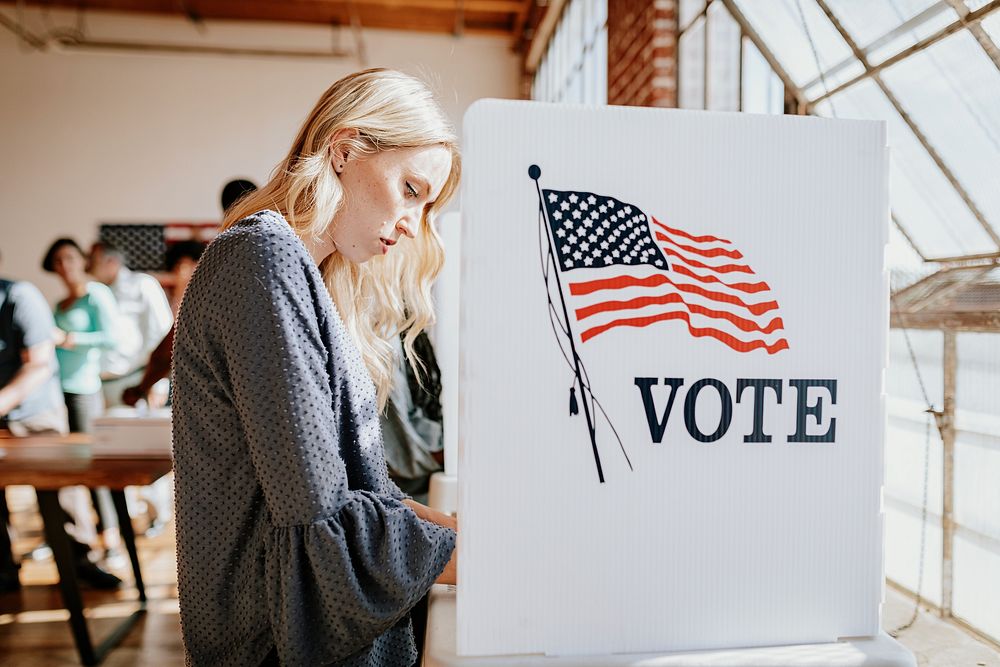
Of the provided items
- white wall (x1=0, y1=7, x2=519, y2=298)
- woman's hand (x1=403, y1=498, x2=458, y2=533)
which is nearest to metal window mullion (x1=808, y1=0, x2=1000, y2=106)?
woman's hand (x1=403, y1=498, x2=458, y2=533)

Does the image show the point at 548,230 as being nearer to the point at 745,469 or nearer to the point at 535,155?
the point at 535,155

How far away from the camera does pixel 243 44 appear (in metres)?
6.42

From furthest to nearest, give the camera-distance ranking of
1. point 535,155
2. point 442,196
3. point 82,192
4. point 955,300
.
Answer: point 82,192 < point 955,300 < point 442,196 < point 535,155

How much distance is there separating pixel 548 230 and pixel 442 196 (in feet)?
1.94

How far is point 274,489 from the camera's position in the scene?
0.81 metres

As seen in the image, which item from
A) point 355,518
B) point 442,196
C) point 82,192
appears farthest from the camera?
point 82,192

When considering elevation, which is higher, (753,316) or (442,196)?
(442,196)

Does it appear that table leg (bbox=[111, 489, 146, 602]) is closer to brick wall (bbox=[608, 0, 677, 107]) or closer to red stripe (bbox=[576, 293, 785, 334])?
brick wall (bbox=[608, 0, 677, 107])

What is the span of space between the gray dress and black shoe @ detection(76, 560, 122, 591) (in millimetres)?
2544

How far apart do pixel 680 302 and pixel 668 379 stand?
0.07 m

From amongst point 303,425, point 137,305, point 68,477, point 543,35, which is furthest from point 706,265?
point 543,35

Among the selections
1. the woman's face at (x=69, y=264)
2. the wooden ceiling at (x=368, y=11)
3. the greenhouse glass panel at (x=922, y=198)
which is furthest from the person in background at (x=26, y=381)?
the wooden ceiling at (x=368, y=11)

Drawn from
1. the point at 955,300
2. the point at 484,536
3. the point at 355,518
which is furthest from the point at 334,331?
the point at 955,300

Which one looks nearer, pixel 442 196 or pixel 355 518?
pixel 355 518
